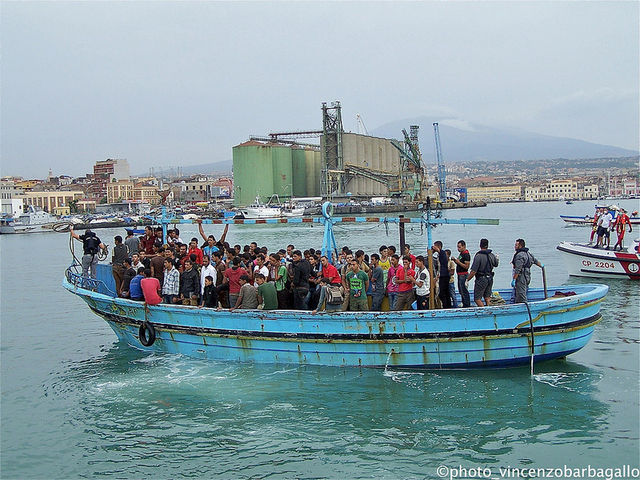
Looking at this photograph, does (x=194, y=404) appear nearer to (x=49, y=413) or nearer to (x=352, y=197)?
(x=49, y=413)

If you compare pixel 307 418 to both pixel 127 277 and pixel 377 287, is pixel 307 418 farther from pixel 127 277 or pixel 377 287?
pixel 127 277

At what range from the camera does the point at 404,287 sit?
12.3 meters

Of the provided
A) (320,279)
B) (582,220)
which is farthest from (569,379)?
(582,220)

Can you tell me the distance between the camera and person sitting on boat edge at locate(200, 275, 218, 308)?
43.5 ft

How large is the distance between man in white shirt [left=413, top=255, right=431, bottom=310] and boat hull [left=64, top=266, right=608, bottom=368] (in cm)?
63

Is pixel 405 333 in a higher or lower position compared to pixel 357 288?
lower

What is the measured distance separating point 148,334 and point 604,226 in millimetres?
19121

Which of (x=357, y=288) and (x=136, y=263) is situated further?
(x=136, y=263)

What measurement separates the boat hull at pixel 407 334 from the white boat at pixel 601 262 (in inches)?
556

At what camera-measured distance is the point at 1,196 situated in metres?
130

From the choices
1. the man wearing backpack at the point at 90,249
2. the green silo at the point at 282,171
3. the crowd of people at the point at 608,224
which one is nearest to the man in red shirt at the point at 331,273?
the man wearing backpack at the point at 90,249

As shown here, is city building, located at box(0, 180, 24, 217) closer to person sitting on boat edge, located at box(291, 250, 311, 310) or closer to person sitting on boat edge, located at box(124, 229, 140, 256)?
person sitting on boat edge, located at box(124, 229, 140, 256)

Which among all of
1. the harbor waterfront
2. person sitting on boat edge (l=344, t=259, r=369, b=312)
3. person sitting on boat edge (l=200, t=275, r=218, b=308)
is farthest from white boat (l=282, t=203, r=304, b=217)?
person sitting on boat edge (l=344, t=259, r=369, b=312)

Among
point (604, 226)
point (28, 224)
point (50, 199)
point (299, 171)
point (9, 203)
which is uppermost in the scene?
point (299, 171)
